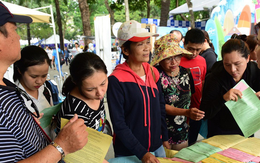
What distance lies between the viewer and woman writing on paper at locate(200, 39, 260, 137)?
1.57 metres

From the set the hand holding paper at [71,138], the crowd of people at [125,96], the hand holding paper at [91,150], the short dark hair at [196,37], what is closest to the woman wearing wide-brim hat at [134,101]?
the crowd of people at [125,96]

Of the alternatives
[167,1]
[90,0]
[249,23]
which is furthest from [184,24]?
[90,0]

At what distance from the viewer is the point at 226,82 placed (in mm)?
1661

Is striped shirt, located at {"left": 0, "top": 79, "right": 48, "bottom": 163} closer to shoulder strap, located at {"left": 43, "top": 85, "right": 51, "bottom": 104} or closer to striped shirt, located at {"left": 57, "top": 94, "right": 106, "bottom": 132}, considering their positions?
striped shirt, located at {"left": 57, "top": 94, "right": 106, "bottom": 132}

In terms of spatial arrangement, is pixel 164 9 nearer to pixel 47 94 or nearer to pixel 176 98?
pixel 176 98

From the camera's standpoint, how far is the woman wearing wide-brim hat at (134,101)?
1.38 m

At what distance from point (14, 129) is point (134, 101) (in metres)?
0.85

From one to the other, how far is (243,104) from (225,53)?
0.43 metres

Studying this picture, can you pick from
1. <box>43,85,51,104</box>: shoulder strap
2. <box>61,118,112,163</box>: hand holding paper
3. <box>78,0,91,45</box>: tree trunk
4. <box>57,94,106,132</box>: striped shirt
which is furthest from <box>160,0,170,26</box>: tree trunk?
<box>61,118,112,163</box>: hand holding paper

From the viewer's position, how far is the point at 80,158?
0.99m

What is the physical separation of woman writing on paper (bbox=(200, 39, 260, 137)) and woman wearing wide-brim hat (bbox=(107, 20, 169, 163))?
439 mm

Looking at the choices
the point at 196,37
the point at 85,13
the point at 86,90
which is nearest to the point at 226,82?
the point at 196,37

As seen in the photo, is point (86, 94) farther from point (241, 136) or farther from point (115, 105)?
point (241, 136)

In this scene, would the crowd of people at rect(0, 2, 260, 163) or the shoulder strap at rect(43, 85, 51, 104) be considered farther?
the shoulder strap at rect(43, 85, 51, 104)
